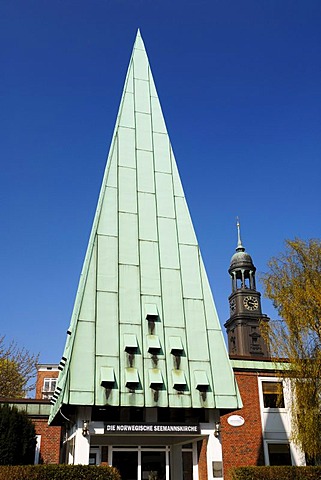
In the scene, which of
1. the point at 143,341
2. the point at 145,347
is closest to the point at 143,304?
the point at 143,341

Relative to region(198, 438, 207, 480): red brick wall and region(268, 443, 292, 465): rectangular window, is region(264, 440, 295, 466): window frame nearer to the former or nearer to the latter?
region(268, 443, 292, 465): rectangular window

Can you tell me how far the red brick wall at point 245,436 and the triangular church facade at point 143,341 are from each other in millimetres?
5323

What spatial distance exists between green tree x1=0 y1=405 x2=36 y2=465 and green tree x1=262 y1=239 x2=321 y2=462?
11444 mm

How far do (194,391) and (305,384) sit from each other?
26.4 ft

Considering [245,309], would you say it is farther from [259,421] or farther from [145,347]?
[145,347]

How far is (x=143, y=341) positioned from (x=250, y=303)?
53862mm

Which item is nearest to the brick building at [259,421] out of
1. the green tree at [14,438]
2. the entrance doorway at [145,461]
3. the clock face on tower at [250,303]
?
the entrance doorway at [145,461]

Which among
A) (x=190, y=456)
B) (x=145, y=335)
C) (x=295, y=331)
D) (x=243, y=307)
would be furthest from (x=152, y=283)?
(x=243, y=307)

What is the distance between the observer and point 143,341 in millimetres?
15836

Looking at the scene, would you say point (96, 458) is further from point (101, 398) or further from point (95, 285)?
point (95, 285)

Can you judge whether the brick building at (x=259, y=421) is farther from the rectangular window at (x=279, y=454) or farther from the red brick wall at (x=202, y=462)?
the red brick wall at (x=202, y=462)

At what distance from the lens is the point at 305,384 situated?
843 inches

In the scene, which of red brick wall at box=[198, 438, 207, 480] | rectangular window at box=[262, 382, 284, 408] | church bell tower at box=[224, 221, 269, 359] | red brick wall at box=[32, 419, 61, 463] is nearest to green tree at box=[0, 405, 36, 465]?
red brick wall at box=[32, 419, 61, 463]

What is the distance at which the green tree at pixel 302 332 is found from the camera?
20.8m
